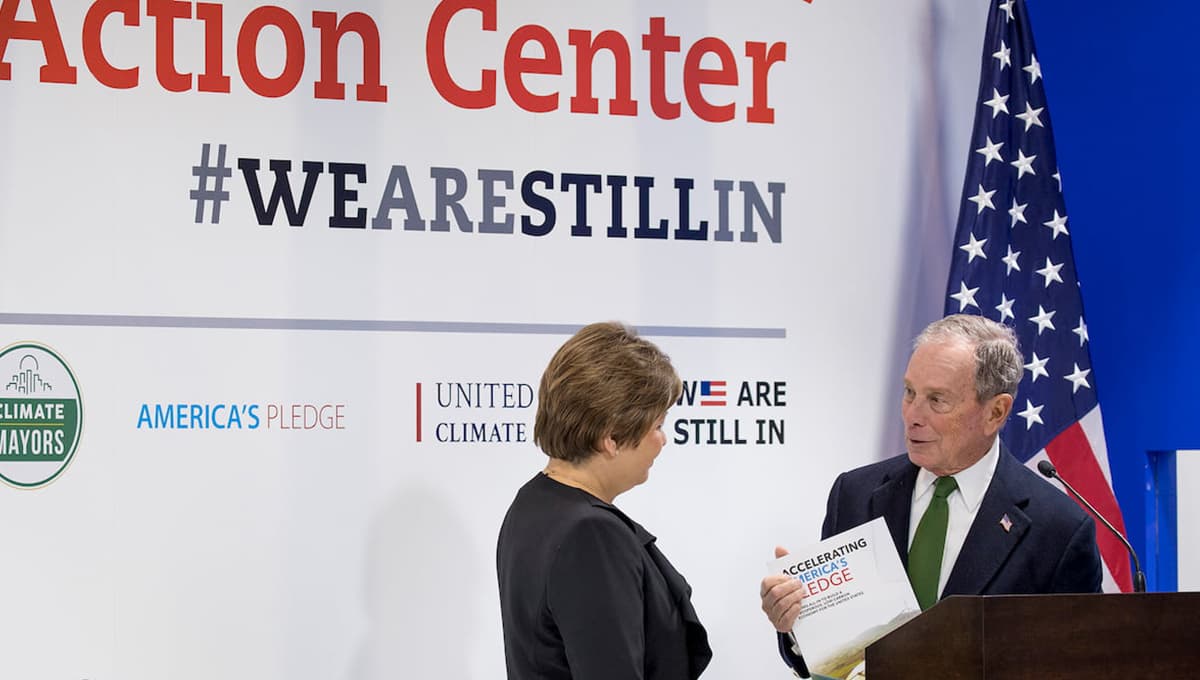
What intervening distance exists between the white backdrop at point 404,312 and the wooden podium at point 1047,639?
1.75 metres

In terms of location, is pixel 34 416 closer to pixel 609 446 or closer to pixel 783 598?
pixel 609 446

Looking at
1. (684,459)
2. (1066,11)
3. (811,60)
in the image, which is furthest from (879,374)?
(1066,11)

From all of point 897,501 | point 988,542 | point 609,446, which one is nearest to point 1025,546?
point 988,542

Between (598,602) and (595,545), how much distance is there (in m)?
0.10

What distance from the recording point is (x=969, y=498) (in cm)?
289

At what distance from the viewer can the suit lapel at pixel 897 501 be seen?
9.62 ft

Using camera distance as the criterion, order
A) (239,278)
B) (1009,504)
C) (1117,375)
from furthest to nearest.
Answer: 1. (1117,375)
2. (239,278)
3. (1009,504)

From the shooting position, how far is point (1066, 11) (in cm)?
424

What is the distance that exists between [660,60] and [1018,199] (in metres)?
1.20

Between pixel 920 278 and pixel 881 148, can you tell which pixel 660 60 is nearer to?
pixel 881 148

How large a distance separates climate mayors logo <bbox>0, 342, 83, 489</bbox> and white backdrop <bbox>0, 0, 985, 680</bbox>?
4 centimetres

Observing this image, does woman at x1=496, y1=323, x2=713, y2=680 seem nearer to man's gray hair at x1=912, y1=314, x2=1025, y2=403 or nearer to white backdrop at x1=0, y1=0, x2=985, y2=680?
man's gray hair at x1=912, y1=314, x2=1025, y2=403

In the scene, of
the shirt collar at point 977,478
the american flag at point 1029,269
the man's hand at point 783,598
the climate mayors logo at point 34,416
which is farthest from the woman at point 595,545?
the american flag at point 1029,269

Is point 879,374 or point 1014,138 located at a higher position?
point 1014,138
